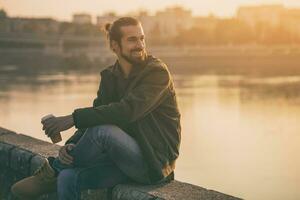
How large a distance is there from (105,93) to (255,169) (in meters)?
6.12

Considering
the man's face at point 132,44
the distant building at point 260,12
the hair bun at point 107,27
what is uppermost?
the hair bun at point 107,27

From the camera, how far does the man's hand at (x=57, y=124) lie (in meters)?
1.92

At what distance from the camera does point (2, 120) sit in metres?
13.7

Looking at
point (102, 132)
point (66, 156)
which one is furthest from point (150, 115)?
point (66, 156)

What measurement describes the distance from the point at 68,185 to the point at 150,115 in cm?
36

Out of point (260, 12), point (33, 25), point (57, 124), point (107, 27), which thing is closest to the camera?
point (57, 124)

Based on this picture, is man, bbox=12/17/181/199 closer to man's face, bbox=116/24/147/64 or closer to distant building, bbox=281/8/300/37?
man's face, bbox=116/24/147/64

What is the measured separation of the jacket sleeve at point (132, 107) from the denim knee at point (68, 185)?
0.16m

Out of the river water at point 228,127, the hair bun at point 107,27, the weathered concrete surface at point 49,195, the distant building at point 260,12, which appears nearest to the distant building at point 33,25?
the river water at point 228,127

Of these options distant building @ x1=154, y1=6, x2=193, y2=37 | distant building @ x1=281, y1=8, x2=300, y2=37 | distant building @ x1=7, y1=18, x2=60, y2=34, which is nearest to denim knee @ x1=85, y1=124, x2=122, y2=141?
distant building @ x1=7, y1=18, x2=60, y2=34

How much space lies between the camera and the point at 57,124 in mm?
1940

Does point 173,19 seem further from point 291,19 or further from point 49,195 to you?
point 49,195

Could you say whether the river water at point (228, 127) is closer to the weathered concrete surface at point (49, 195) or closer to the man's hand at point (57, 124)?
the weathered concrete surface at point (49, 195)

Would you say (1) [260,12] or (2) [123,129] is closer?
(2) [123,129]
